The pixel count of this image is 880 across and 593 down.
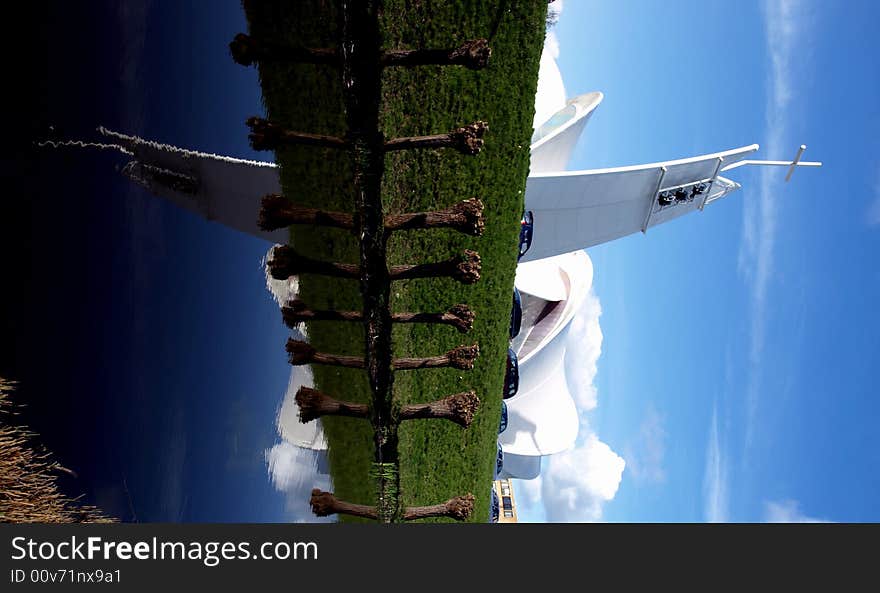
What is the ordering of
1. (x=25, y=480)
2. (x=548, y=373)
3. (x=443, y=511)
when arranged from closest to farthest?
(x=25, y=480) → (x=443, y=511) → (x=548, y=373)

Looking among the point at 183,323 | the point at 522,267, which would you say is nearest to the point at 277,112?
the point at 183,323

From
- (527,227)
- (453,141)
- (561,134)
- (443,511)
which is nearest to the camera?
(453,141)

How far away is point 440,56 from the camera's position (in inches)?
123

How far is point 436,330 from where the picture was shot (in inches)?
211

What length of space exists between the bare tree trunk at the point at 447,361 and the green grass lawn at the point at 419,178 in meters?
0.15

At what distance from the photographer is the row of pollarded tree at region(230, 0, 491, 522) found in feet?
10.1

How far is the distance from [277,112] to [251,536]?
3123 millimetres

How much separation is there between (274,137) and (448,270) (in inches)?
48.5

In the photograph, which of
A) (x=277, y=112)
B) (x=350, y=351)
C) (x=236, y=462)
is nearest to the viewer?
(x=277, y=112)

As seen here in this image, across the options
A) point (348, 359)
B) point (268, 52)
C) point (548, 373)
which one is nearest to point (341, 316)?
point (348, 359)

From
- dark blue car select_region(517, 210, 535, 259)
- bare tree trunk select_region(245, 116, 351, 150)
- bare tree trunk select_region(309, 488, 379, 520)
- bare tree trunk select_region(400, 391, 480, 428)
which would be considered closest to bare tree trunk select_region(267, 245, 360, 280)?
bare tree trunk select_region(245, 116, 351, 150)

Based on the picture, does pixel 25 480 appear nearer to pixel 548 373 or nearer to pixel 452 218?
pixel 452 218

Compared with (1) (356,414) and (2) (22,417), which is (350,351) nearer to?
(1) (356,414)

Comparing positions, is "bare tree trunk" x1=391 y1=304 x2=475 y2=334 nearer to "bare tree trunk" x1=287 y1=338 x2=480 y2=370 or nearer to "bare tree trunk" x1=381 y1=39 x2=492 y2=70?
"bare tree trunk" x1=287 y1=338 x2=480 y2=370
